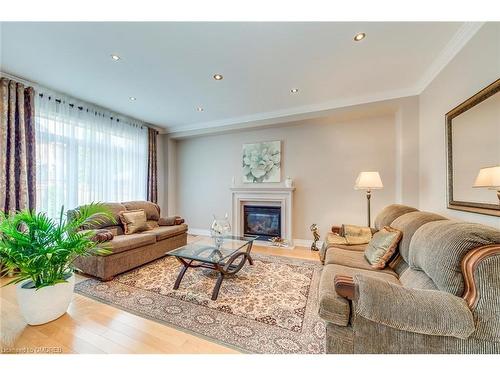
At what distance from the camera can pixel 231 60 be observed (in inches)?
93.0

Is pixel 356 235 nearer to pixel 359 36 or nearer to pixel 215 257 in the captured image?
pixel 215 257

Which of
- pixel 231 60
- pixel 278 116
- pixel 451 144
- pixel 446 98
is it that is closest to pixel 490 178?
pixel 451 144

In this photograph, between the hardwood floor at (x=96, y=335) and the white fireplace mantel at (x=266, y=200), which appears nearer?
the hardwood floor at (x=96, y=335)

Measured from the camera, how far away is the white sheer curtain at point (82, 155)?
3.06 metres

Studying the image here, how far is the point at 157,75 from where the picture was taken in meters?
2.69

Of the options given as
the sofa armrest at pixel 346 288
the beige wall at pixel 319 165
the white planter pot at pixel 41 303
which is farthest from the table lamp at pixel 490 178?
the white planter pot at pixel 41 303

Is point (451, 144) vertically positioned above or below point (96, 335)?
above

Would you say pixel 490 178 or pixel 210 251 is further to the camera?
pixel 210 251

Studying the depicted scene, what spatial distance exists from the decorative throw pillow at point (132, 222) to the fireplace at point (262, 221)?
2089mm

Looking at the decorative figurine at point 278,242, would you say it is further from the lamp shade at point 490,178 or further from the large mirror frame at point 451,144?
the lamp shade at point 490,178

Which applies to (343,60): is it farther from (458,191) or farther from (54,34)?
(54,34)

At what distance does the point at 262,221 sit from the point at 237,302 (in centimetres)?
249
